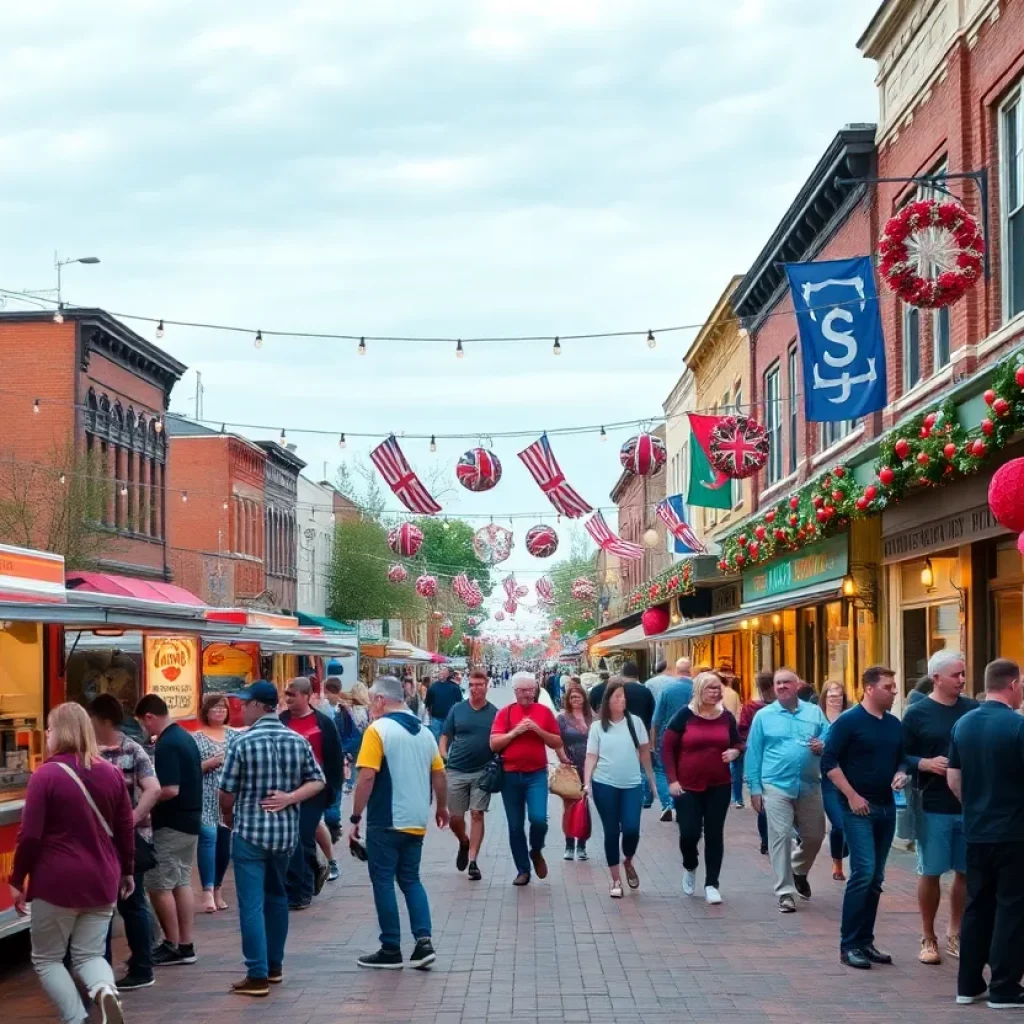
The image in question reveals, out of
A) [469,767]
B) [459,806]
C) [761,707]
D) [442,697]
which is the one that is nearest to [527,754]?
[469,767]

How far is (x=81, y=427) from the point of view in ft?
137

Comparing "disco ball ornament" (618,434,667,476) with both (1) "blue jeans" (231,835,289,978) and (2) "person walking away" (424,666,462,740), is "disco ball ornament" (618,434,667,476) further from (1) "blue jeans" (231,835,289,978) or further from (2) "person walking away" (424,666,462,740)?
(1) "blue jeans" (231,835,289,978)

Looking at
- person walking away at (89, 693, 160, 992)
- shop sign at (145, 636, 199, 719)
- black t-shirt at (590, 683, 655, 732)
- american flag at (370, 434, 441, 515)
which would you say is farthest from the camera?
american flag at (370, 434, 441, 515)

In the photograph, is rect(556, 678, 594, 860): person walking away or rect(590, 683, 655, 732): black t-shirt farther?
rect(590, 683, 655, 732): black t-shirt

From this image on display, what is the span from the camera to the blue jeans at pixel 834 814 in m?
12.9

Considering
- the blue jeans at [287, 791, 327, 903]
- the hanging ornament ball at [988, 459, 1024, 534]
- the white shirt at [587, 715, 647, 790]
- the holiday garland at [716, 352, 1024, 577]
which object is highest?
the holiday garland at [716, 352, 1024, 577]

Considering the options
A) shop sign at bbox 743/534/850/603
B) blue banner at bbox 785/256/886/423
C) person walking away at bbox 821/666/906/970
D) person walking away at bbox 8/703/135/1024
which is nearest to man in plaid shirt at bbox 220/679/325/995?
person walking away at bbox 8/703/135/1024

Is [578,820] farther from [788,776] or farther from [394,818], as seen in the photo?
[394,818]

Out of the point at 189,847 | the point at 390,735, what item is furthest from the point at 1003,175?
the point at 189,847

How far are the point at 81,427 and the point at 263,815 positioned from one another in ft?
110

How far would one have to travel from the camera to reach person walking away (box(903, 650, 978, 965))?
32.9ft

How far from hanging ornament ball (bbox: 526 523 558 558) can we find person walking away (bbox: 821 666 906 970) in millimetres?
29727

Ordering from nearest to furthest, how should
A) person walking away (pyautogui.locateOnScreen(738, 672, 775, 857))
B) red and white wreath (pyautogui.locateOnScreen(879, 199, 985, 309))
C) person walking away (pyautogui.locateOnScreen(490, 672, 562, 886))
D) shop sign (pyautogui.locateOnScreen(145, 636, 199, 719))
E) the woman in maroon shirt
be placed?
the woman in maroon shirt → red and white wreath (pyautogui.locateOnScreen(879, 199, 985, 309)) → person walking away (pyautogui.locateOnScreen(490, 672, 562, 886)) → person walking away (pyautogui.locateOnScreen(738, 672, 775, 857)) → shop sign (pyautogui.locateOnScreen(145, 636, 199, 719))

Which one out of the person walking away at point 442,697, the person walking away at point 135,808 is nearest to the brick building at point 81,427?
the person walking away at point 442,697
